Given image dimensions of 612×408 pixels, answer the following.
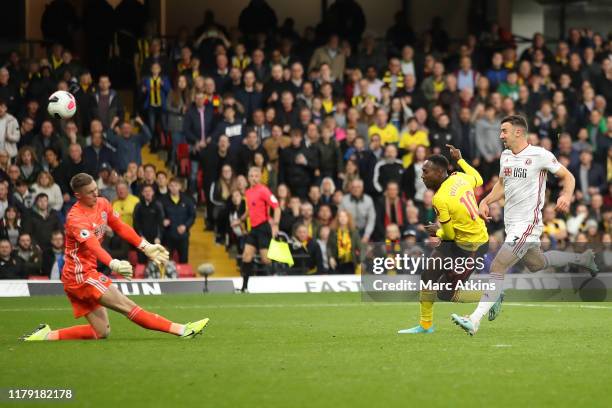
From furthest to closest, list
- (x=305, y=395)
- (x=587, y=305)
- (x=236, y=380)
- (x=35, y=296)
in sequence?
(x=35, y=296)
(x=587, y=305)
(x=236, y=380)
(x=305, y=395)

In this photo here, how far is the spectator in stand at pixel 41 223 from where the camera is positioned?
73.5ft

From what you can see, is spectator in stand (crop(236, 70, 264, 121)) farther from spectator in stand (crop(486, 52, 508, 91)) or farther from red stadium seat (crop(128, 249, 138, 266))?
spectator in stand (crop(486, 52, 508, 91))

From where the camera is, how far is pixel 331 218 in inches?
933

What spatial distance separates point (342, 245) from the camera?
23219 millimetres

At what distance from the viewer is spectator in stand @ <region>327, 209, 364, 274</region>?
23203mm

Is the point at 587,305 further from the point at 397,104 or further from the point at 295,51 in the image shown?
the point at 295,51

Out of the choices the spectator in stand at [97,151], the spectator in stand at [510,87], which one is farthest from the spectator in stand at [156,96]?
the spectator in stand at [510,87]

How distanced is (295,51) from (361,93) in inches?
89.9

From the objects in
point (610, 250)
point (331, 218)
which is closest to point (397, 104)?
point (331, 218)

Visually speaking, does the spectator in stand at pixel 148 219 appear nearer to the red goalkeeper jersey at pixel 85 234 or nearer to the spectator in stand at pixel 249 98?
the spectator in stand at pixel 249 98

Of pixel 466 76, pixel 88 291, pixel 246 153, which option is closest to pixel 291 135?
pixel 246 153

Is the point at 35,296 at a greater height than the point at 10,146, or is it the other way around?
the point at 10,146

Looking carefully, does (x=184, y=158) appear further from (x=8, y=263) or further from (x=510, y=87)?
(x=510, y=87)

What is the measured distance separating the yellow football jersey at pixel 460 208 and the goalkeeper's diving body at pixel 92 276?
9.01ft
